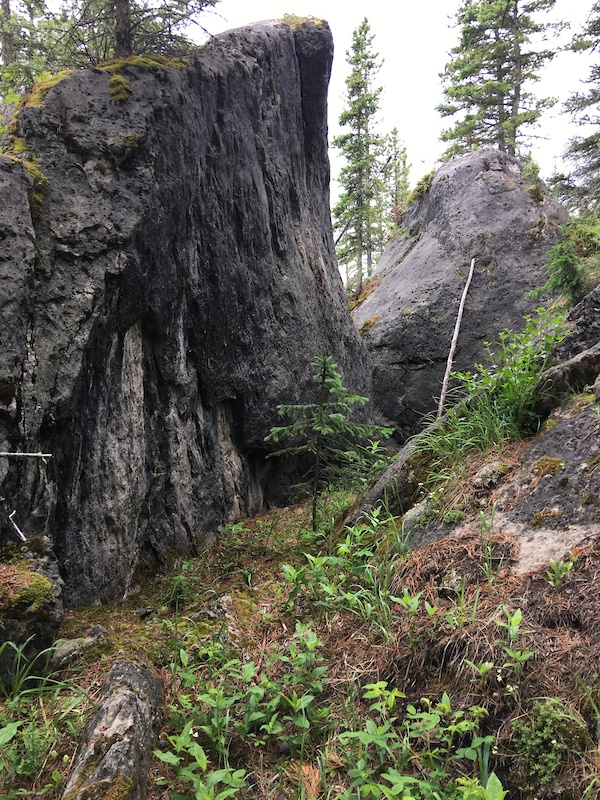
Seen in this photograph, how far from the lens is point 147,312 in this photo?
5664mm

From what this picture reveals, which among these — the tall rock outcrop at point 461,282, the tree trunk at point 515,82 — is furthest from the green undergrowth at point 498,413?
the tree trunk at point 515,82

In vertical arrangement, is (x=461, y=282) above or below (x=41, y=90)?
below

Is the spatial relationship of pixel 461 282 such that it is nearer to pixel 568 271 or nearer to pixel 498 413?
pixel 568 271

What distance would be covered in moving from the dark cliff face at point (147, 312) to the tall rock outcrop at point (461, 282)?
14.5 feet

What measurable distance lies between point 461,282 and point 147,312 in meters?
10.1

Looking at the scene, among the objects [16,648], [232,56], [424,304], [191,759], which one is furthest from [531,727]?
[424,304]

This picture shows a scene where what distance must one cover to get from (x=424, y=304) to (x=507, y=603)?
1129 cm

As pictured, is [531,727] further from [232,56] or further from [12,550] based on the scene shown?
[232,56]

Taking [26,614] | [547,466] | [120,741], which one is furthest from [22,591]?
[547,466]

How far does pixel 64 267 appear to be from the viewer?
4629 millimetres

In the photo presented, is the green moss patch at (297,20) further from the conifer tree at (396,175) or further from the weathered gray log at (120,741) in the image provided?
the conifer tree at (396,175)

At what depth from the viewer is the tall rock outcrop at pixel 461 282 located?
12438 millimetres

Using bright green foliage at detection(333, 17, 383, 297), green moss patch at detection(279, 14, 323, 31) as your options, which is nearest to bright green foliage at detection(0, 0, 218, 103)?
green moss patch at detection(279, 14, 323, 31)

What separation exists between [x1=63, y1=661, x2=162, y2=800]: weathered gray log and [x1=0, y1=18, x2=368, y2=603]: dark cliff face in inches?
69.3
